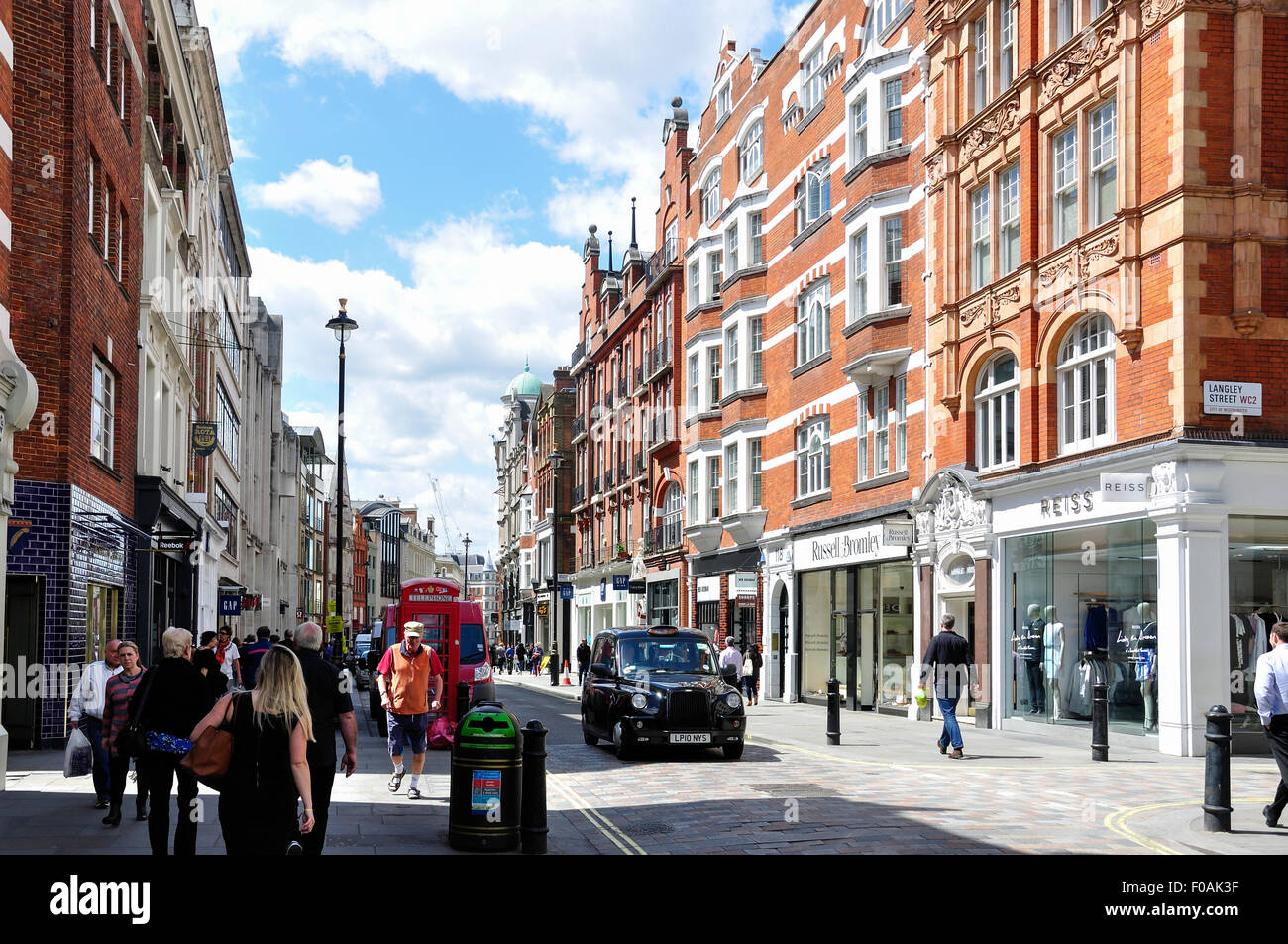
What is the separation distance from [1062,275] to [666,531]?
25.4m

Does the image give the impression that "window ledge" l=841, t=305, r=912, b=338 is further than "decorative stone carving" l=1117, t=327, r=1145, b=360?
Yes

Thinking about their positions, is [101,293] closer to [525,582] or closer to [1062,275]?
[1062,275]

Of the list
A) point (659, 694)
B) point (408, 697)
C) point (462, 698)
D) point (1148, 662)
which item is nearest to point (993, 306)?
point (1148, 662)

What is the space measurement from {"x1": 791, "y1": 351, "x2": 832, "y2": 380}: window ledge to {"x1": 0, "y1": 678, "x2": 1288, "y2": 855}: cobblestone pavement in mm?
13052

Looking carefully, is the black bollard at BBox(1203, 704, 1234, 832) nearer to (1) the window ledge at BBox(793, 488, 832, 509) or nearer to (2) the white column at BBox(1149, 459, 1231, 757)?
(2) the white column at BBox(1149, 459, 1231, 757)

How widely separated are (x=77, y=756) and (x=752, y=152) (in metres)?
29.6

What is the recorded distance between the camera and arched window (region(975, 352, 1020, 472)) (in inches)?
912

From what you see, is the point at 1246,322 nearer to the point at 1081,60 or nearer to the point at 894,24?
the point at 1081,60

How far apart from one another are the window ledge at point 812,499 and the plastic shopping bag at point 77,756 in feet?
68.9

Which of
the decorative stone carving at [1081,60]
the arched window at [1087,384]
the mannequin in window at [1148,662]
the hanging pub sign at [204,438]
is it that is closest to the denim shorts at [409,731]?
the mannequin in window at [1148,662]

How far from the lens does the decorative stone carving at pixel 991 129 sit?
75.6 ft

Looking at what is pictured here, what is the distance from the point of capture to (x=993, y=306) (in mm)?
23500

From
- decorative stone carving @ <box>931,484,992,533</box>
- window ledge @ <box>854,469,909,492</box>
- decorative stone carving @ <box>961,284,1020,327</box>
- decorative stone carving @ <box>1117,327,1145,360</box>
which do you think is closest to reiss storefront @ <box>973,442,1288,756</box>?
decorative stone carving @ <box>931,484,992,533</box>
